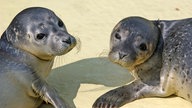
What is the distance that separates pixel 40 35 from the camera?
15.1 ft

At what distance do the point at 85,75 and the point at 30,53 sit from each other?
0.92 meters

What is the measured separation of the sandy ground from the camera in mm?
5047

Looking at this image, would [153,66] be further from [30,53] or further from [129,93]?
[30,53]

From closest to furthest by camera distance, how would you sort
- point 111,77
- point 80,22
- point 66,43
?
point 66,43
point 111,77
point 80,22

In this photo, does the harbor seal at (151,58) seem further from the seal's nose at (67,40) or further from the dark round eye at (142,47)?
the seal's nose at (67,40)

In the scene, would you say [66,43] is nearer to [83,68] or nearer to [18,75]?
[18,75]

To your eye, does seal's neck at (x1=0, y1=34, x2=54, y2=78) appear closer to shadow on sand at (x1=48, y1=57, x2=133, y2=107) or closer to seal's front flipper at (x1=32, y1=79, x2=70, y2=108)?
seal's front flipper at (x1=32, y1=79, x2=70, y2=108)

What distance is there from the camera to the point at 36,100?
15.5 feet

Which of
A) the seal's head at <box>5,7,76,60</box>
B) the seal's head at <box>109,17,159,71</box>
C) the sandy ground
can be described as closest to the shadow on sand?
the sandy ground

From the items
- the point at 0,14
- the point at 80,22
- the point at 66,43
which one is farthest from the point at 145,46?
the point at 0,14

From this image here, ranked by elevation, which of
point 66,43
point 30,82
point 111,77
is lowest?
point 111,77

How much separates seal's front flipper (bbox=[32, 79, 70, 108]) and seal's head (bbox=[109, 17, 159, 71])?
595 millimetres

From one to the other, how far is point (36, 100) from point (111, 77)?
986 millimetres

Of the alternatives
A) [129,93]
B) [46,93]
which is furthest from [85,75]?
[46,93]
